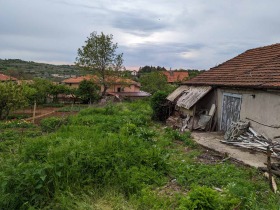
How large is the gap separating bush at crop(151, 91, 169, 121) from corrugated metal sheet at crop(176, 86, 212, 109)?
6.55ft

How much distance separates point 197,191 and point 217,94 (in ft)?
28.6

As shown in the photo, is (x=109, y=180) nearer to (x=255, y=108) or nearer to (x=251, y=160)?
(x=251, y=160)

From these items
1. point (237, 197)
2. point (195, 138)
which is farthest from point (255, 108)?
point (237, 197)

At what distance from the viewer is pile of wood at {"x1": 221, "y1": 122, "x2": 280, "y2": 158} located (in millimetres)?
8084

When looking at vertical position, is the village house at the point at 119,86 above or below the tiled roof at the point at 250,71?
below

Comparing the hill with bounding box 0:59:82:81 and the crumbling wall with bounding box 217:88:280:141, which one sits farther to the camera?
the hill with bounding box 0:59:82:81

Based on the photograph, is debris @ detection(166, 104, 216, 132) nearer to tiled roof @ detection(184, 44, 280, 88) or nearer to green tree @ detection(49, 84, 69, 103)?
tiled roof @ detection(184, 44, 280, 88)

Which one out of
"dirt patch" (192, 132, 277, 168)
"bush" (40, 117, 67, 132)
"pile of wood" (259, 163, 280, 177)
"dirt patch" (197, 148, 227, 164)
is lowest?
"bush" (40, 117, 67, 132)

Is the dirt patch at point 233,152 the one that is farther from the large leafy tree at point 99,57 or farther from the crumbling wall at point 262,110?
the large leafy tree at point 99,57

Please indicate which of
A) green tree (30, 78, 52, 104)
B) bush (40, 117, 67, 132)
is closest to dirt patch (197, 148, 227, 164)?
bush (40, 117, 67, 132)

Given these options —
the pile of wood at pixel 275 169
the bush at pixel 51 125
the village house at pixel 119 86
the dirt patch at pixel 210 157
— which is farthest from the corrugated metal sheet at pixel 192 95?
the village house at pixel 119 86

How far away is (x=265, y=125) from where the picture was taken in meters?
9.04

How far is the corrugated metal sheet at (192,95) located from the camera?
12797 mm

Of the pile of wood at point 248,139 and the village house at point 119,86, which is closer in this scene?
the pile of wood at point 248,139
